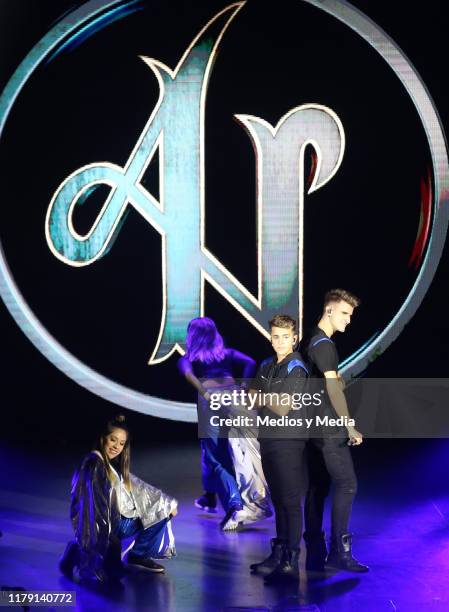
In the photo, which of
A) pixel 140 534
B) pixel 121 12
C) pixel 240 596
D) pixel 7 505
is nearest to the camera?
pixel 240 596

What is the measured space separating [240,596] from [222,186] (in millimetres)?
3696

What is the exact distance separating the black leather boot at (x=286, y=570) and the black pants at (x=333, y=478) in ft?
0.83

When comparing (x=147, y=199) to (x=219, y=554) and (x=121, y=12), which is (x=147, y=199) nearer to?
(x=121, y=12)

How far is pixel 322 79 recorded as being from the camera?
307 inches

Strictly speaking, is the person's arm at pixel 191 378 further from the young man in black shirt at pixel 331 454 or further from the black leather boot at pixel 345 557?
the black leather boot at pixel 345 557

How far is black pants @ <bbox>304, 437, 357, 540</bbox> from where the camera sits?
513 centimetres

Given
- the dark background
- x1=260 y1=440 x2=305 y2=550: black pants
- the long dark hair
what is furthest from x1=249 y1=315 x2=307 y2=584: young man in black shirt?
the dark background

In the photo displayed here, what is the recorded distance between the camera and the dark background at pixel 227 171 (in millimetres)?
7762

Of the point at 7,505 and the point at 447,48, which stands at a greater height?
the point at 447,48

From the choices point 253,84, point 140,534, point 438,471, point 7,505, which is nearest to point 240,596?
point 140,534

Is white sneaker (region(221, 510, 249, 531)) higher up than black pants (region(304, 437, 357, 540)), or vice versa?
white sneaker (region(221, 510, 249, 531))

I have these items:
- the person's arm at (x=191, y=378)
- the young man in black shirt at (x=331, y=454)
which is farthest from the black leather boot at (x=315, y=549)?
the person's arm at (x=191, y=378)

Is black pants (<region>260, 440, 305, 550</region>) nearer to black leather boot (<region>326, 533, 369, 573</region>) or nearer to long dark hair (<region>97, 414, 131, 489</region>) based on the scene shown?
black leather boot (<region>326, 533, 369, 573</region>)

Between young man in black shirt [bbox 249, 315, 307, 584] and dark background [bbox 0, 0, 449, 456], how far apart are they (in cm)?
288
